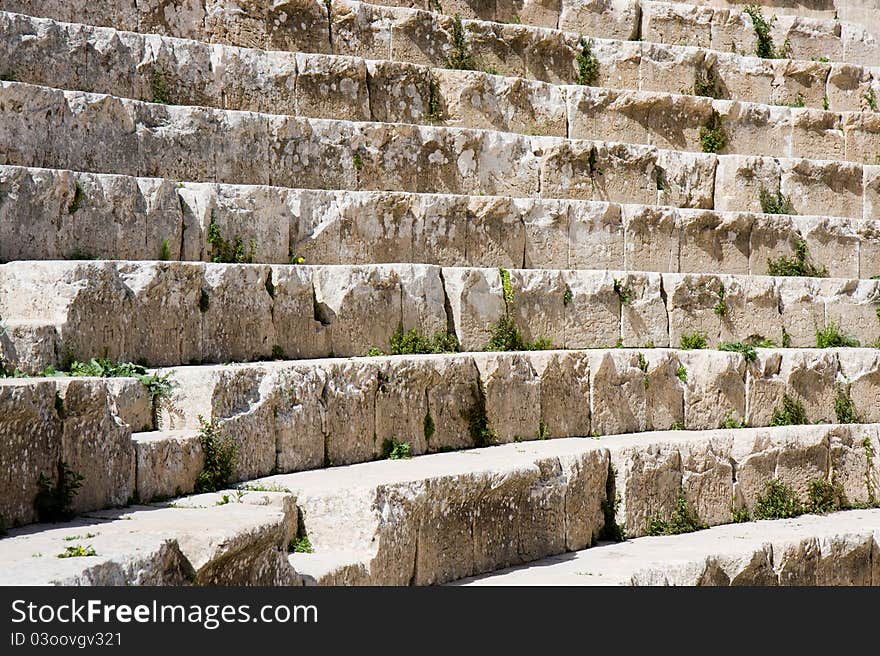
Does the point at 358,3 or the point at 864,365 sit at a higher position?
the point at 358,3

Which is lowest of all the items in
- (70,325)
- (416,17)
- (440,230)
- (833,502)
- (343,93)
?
(833,502)

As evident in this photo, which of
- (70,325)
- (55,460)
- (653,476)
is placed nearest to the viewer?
(55,460)

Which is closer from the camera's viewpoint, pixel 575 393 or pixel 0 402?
pixel 0 402

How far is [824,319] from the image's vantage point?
13.1 meters

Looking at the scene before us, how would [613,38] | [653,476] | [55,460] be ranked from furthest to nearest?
[613,38] → [653,476] → [55,460]

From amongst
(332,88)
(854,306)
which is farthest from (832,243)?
(332,88)

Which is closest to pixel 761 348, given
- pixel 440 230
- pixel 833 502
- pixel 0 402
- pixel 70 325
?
pixel 833 502

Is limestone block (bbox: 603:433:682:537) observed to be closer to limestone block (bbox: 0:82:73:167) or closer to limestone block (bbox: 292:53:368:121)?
limestone block (bbox: 292:53:368:121)

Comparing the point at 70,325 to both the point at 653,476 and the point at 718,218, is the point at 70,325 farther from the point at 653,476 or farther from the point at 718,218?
the point at 718,218

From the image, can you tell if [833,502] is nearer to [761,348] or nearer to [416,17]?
[761,348]

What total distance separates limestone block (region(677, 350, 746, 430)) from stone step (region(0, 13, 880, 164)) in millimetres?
3537

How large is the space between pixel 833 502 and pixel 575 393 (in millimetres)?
3123

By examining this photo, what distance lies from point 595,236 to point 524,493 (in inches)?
171

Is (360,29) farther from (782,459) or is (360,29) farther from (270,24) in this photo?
(782,459)
